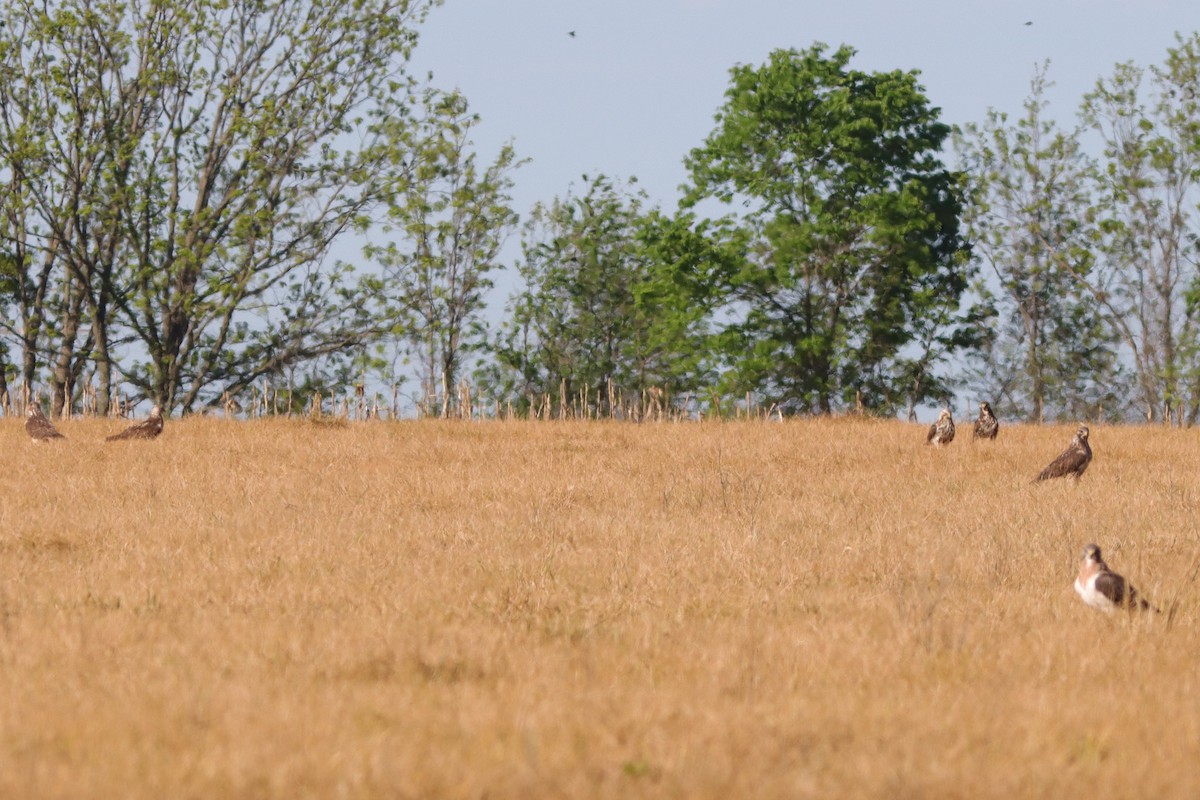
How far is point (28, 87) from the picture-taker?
33281mm

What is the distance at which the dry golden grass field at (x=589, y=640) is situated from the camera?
197 inches

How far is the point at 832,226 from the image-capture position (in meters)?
37.2

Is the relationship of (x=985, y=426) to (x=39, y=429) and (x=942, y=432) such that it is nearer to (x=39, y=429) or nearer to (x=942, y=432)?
(x=942, y=432)

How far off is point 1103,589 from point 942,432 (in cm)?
1262

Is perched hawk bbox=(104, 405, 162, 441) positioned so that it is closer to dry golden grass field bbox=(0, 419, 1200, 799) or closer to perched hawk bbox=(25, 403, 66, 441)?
perched hawk bbox=(25, 403, 66, 441)

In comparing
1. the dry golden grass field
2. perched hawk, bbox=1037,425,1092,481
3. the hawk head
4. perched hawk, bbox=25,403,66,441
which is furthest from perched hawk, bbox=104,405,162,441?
the hawk head

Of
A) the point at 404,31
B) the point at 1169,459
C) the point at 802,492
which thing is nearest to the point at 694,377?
the point at 404,31

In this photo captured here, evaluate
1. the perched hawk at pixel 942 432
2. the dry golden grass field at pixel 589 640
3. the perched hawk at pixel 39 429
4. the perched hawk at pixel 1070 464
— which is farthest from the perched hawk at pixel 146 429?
the perched hawk at pixel 1070 464

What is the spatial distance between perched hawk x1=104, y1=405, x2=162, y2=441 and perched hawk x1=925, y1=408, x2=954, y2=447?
40.6 feet

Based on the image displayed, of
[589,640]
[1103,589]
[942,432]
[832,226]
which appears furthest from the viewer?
[832,226]

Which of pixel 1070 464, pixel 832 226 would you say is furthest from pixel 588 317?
pixel 1070 464

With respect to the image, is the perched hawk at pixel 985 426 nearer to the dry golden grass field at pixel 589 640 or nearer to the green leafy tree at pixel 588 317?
the dry golden grass field at pixel 589 640

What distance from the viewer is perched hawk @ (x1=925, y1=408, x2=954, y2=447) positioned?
20641 mm

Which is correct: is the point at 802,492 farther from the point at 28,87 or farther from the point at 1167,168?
the point at 1167,168
